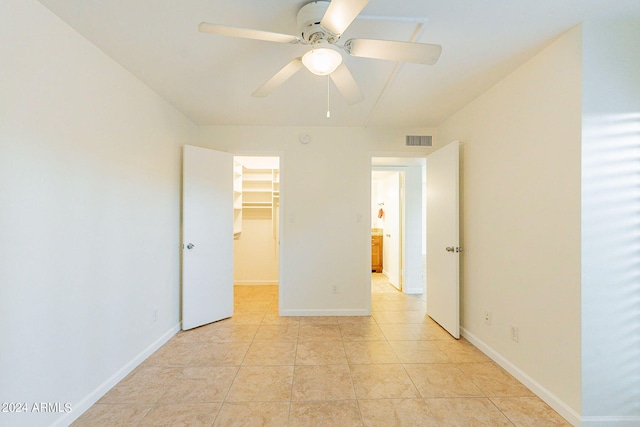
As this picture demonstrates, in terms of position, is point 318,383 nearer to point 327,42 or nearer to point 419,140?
point 327,42

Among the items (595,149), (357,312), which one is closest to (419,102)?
(595,149)

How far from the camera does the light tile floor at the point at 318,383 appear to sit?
5.49 feet

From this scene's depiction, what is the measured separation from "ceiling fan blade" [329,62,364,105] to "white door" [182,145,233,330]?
6.54ft

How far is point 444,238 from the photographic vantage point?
2949 millimetres

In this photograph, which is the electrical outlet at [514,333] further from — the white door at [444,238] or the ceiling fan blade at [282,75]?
the ceiling fan blade at [282,75]

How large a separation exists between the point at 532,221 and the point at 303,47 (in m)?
2.04

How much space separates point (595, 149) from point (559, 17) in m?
0.79

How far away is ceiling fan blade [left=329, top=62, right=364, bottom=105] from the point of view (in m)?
1.53

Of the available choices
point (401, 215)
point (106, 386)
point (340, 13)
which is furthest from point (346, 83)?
point (401, 215)

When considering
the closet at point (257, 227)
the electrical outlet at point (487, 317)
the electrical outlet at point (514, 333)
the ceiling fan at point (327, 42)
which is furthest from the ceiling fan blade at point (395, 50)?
the closet at point (257, 227)

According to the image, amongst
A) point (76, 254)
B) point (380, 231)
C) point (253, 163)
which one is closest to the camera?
point (76, 254)

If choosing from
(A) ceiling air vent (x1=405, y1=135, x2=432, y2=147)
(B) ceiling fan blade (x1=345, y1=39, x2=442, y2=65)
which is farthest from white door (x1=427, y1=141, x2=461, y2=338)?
(B) ceiling fan blade (x1=345, y1=39, x2=442, y2=65)

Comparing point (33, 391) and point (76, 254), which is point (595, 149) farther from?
point (33, 391)

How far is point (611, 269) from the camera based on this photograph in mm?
1570
